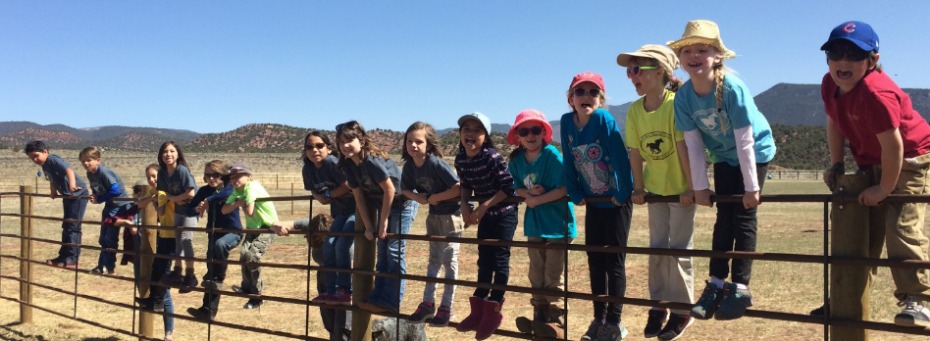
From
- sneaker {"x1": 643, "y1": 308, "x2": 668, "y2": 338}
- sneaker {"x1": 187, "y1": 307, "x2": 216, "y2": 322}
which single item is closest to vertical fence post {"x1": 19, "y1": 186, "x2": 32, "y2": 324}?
sneaker {"x1": 187, "y1": 307, "x2": 216, "y2": 322}

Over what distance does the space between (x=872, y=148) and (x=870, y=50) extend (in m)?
0.42

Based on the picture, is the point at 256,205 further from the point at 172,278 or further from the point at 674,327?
the point at 674,327

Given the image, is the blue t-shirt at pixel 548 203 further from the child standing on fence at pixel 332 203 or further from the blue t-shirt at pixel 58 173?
the blue t-shirt at pixel 58 173

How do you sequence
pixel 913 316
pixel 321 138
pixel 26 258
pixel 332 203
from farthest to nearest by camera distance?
pixel 26 258 → pixel 321 138 → pixel 332 203 → pixel 913 316

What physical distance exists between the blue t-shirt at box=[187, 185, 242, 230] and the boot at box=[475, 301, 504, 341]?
319cm

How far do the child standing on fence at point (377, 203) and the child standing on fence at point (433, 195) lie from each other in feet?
0.51

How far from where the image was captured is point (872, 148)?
10.4 ft

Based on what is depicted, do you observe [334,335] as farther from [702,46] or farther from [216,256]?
[702,46]

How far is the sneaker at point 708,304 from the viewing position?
327cm

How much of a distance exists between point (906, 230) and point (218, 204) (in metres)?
Answer: 5.50

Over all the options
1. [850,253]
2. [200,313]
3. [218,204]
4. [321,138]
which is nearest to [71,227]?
[218,204]

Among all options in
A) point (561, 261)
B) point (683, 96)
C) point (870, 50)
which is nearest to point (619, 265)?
point (561, 261)

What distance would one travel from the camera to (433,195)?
475 centimetres

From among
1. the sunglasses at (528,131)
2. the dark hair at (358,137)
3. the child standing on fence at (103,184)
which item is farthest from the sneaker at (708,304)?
the child standing on fence at (103,184)
